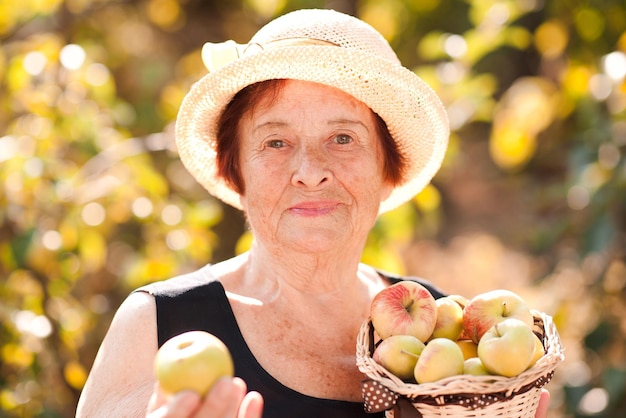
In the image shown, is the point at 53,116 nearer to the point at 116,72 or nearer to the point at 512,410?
the point at 512,410

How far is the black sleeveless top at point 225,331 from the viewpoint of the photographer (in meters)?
2.00

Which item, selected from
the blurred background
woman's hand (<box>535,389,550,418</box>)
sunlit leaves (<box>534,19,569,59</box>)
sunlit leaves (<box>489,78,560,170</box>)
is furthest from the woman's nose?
sunlit leaves (<box>534,19,569,59</box>)

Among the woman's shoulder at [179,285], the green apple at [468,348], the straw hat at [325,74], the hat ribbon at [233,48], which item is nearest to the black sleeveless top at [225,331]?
the woman's shoulder at [179,285]

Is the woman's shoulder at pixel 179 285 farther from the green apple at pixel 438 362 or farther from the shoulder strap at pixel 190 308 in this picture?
the green apple at pixel 438 362

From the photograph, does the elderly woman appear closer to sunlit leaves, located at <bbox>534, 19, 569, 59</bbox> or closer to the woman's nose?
the woman's nose

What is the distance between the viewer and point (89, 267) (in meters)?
3.62

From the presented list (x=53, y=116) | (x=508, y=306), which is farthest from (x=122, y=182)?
(x=508, y=306)

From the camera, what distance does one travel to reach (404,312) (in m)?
1.89

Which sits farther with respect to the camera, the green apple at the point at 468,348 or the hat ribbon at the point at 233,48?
the hat ribbon at the point at 233,48

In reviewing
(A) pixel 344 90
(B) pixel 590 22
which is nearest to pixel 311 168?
(A) pixel 344 90

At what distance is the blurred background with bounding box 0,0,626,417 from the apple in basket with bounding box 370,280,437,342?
52.0 inches

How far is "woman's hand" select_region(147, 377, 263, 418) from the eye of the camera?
4.56ft

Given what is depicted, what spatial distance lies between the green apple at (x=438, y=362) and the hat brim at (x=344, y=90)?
2.39 ft

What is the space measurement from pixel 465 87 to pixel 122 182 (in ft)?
5.01
